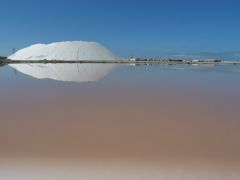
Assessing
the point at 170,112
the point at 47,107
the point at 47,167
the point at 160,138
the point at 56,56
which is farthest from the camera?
the point at 56,56

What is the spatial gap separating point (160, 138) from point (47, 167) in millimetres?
1529

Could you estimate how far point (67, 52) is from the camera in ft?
277

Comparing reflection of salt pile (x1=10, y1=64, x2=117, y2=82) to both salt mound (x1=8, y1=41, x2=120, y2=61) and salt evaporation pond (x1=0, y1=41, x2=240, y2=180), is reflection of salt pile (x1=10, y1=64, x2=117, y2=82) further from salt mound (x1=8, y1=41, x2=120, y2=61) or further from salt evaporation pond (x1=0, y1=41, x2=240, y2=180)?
salt mound (x1=8, y1=41, x2=120, y2=61)

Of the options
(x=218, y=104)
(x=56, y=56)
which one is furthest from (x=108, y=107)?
(x=56, y=56)

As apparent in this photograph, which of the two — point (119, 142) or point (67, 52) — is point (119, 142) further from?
point (67, 52)

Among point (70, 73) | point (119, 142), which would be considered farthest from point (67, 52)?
point (119, 142)

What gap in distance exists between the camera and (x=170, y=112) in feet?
21.4

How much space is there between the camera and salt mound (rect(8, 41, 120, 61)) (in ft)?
271

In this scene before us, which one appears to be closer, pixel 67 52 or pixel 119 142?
pixel 119 142

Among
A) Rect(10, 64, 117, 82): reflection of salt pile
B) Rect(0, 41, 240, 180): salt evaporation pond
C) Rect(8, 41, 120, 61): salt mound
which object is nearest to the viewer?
Rect(0, 41, 240, 180): salt evaporation pond

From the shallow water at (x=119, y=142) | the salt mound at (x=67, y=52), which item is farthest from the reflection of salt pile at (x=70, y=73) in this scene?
the salt mound at (x=67, y=52)

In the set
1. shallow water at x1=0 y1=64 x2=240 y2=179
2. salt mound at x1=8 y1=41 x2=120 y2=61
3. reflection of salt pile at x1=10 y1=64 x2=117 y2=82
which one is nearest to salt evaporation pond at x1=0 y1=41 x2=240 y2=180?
shallow water at x1=0 y1=64 x2=240 y2=179

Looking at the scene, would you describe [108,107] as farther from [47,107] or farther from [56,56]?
[56,56]

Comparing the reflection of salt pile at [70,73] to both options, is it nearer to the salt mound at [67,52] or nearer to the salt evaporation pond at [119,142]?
the salt evaporation pond at [119,142]
